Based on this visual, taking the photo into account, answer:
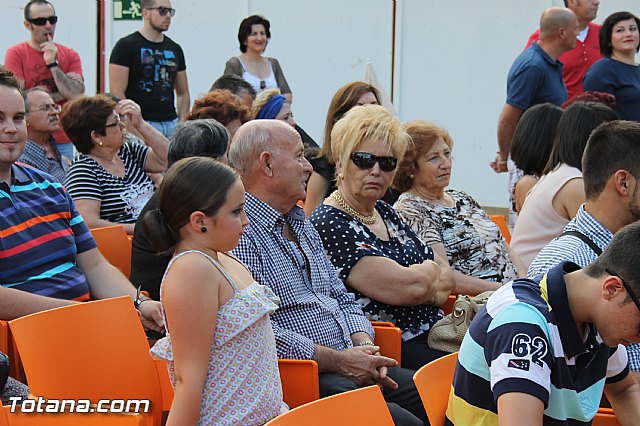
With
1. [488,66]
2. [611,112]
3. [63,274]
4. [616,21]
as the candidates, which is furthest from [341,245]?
[488,66]

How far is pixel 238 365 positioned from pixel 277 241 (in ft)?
2.52

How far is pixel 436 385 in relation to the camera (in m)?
2.26

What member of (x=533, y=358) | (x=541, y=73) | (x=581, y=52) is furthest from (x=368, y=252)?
(x=581, y=52)

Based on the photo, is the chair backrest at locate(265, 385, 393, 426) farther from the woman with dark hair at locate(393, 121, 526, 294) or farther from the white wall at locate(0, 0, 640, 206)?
the white wall at locate(0, 0, 640, 206)

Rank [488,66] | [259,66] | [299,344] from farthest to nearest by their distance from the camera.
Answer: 1. [488,66]
2. [259,66]
3. [299,344]

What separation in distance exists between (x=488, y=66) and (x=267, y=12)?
7.32 feet

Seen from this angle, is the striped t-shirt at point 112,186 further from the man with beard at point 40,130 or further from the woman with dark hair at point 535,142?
the woman with dark hair at point 535,142

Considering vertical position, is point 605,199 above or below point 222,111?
above

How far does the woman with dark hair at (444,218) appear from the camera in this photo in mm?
3830

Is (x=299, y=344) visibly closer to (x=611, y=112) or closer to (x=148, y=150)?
(x=611, y=112)

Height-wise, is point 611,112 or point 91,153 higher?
point 611,112

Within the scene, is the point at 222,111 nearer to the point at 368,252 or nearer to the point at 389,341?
the point at 368,252

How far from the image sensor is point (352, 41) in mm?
8883

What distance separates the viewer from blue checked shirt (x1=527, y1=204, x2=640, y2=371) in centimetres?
258
